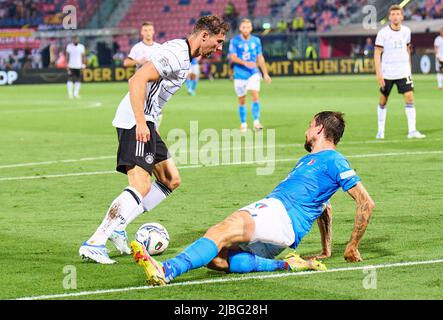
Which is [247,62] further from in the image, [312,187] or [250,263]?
[250,263]

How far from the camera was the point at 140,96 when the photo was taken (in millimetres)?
8508

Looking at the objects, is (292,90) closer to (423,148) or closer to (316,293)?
(423,148)

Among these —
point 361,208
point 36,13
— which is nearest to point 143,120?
point 361,208

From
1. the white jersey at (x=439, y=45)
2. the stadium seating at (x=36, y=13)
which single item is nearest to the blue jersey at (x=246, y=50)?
the white jersey at (x=439, y=45)

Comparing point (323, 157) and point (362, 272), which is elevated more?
point (323, 157)

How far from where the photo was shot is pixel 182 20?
63219mm

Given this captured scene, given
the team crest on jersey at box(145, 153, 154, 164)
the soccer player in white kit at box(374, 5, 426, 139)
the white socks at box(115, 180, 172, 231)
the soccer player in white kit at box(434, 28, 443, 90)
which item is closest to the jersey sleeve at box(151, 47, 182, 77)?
the team crest on jersey at box(145, 153, 154, 164)

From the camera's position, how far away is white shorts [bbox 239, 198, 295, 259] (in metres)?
7.73

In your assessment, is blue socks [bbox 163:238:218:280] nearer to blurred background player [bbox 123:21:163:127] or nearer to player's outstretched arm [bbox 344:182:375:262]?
player's outstretched arm [bbox 344:182:375:262]

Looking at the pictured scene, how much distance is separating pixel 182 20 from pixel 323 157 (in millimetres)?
55873

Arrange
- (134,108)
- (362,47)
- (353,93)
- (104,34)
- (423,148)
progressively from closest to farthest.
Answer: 1. (134,108)
2. (423,148)
3. (353,93)
4. (362,47)
5. (104,34)

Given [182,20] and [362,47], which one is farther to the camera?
[182,20]

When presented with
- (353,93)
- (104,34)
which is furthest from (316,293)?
(104,34)

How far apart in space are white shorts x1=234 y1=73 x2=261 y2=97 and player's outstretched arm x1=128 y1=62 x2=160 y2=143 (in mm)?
14703
